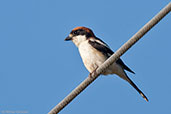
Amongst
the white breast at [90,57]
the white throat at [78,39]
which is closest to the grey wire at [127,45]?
the white breast at [90,57]

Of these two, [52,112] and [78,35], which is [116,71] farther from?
[52,112]

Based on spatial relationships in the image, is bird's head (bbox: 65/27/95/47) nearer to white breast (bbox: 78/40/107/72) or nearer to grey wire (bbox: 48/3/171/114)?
white breast (bbox: 78/40/107/72)

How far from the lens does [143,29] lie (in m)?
3.96

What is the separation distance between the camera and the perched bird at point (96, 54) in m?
6.96

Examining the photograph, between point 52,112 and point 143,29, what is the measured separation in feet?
4.70

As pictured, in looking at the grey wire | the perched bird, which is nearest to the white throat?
the perched bird

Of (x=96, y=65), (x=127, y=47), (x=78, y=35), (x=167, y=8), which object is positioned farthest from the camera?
(x=78, y=35)

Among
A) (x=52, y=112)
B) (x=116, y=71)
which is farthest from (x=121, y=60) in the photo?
(x=52, y=112)

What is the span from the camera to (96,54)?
7004 millimetres

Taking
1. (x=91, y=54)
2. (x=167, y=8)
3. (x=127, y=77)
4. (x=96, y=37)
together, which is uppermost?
(x=96, y=37)

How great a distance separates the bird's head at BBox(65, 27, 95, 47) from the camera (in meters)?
7.46

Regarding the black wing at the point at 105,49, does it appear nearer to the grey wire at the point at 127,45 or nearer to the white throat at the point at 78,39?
the white throat at the point at 78,39

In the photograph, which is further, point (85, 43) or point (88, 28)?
point (88, 28)

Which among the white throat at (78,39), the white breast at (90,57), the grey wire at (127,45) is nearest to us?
the grey wire at (127,45)
